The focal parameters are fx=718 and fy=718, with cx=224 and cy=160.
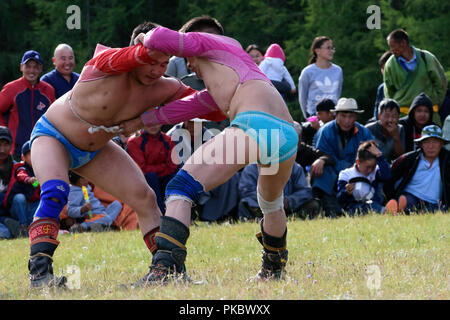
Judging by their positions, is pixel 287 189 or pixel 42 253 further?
pixel 287 189

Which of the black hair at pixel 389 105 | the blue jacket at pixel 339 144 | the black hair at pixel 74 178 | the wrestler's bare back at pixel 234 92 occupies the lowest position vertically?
the black hair at pixel 74 178

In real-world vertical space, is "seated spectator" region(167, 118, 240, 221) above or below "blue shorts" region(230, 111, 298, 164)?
below

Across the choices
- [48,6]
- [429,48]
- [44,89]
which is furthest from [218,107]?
[48,6]

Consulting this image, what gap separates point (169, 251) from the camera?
3.88 meters

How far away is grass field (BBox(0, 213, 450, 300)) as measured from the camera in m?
3.70

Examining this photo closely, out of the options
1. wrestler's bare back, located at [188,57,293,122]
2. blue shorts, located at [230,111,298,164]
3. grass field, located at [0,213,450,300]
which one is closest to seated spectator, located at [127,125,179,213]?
grass field, located at [0,213,450,300]

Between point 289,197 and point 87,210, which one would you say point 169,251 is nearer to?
point 87,210

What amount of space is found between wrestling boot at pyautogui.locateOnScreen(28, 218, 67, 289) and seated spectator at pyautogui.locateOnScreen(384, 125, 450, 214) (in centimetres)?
497

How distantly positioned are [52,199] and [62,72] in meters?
5.57

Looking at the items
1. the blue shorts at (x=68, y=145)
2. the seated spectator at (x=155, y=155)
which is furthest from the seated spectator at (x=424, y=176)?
the blue shorts at (x=68, y=145)

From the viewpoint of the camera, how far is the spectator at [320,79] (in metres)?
10.7

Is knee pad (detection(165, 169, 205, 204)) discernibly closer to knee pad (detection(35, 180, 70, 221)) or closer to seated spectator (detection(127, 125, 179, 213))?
knee pad (detection(35, 180, 70, 221))

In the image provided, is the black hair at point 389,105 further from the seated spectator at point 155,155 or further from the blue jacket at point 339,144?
the seated spectator at point 155,155

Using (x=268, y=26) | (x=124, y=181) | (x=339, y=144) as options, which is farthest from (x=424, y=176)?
(x=268, y=26)
